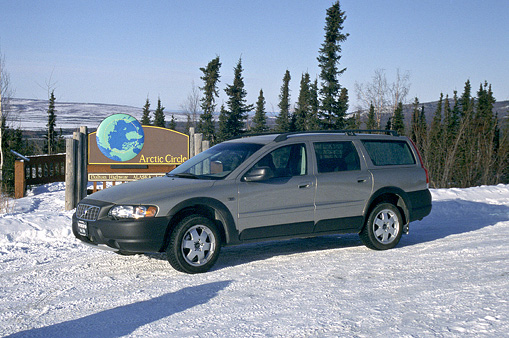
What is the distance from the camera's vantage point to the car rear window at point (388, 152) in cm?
850

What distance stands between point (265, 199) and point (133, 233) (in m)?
1.84

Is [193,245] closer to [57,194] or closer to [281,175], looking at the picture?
[281,175]

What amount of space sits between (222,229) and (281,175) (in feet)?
3.87

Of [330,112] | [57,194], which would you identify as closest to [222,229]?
[57,194]

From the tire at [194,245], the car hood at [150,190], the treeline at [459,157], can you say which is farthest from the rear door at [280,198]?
the treeline at [459,157]

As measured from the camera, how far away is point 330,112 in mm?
53219

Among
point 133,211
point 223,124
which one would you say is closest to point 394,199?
point 133,211

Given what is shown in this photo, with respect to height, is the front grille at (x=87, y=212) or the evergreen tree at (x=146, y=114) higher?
the evergreen tree at (x=146, y=114)

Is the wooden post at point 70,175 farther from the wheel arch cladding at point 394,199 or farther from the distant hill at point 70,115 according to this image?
the distant hill at point 70,115

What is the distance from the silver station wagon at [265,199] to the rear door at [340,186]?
2 cm

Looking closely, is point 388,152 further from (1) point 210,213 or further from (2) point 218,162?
(1) point 210,213

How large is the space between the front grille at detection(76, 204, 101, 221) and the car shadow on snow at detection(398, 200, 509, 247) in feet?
16.2

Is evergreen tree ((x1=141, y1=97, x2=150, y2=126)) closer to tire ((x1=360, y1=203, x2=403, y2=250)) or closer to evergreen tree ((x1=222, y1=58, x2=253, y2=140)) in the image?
evergreen tree ((x1=222, y1=58, x2=253, y2=140))

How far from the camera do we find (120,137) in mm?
13539
